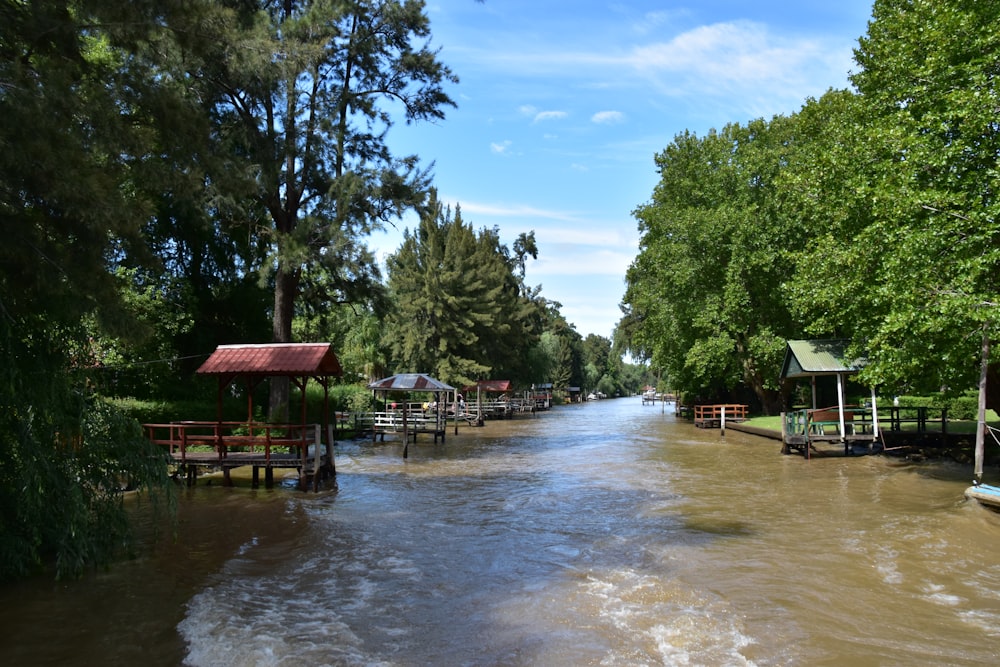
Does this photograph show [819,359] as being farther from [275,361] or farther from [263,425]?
[263,425]

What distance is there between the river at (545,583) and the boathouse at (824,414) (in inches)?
199

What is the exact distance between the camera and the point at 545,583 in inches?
362

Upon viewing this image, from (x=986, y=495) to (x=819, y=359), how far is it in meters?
10.9

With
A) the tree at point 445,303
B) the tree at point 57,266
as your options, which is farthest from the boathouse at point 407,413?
the tree at point 57,266

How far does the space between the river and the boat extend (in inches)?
14.7

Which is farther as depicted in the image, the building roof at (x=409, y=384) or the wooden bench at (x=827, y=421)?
the building roof at (x=409, y=384)

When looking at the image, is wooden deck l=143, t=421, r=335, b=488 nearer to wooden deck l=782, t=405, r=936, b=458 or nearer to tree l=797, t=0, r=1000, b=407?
tree l=797, t=0, r=1000, b=407

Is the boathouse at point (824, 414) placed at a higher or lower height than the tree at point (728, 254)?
Answer: lower

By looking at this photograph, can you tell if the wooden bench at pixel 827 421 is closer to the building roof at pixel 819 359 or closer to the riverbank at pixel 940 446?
the riverbank at pixel 940 446

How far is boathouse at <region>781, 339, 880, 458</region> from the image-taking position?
21.8 metres

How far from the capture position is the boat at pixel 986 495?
12.0 metres

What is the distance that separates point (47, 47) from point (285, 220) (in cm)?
1712

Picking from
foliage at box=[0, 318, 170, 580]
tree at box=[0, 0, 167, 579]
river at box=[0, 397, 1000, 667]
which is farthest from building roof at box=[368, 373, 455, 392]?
tree at box=[0, 0, 167, 579]

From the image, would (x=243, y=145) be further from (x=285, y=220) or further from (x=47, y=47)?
(x=47, y=47)
